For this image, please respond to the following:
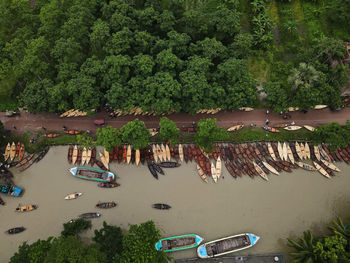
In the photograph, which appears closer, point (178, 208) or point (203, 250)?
point (203, 250)

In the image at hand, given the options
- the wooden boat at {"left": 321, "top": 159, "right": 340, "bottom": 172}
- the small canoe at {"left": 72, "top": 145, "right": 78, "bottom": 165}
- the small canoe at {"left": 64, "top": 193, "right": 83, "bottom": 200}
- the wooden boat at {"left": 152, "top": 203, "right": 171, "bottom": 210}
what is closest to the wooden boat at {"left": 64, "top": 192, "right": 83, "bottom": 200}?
the small canoe at {"left": 64, "top": 193, "right": 83, "bottom": 200}

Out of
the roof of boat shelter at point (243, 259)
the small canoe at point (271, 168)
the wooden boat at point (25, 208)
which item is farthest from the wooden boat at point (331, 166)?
the wooden boat at point (25, 208)

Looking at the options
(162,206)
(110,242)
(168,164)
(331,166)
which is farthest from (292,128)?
(110,242)

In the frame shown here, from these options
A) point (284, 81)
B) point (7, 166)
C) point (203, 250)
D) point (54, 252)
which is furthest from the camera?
point (284, 81)

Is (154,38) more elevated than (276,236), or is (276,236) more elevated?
(154,38)

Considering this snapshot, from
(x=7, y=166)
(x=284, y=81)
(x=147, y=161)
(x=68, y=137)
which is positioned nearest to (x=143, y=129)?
(x=147, y=161)

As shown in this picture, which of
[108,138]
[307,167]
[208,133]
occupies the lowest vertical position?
[307,167]

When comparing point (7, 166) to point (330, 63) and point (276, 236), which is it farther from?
point (330, 63)

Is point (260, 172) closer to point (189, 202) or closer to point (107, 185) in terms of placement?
point (189, 202)

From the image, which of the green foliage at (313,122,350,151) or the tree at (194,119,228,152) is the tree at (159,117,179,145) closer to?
the tree at (194,119,228,152)
